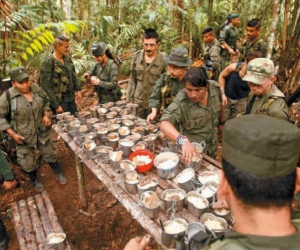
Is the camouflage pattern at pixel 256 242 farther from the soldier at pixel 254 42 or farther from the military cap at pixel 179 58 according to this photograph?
the soldier at pixel 254 42

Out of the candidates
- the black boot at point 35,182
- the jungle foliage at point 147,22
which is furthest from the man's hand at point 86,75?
the black boot at point 35,182

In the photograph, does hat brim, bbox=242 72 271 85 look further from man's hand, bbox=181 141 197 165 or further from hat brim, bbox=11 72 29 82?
hat brim, bbox=11 72 29 82

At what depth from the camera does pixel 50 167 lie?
527cm

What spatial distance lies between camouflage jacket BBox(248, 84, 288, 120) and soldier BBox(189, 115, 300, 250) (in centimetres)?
188

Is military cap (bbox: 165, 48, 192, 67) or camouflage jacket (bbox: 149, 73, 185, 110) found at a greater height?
military cap (bbox: 165, 48, 192, 67)

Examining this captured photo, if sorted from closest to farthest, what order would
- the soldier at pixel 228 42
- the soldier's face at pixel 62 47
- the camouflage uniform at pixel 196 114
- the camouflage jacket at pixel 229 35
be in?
the camouflage uniform at pixel 196 114, the soldier's face at pixel 62 47, the soldier at pixel 228 42, the camouflage jacket at pixel 229 35

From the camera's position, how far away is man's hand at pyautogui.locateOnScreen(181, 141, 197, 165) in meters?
2.72

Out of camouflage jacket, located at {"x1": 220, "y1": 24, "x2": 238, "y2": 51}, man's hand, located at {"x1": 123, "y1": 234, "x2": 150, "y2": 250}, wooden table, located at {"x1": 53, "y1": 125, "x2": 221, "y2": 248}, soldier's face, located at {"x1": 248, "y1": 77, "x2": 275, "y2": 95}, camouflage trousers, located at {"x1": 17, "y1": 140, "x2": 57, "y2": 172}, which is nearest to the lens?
man's hand, located at {"x1": 123, "y1": 234, "x2": 150, "y2": 250}

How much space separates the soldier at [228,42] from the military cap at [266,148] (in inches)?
263

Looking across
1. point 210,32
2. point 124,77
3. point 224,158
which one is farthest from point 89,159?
point 124,77

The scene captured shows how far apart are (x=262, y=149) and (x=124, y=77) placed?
352 inches

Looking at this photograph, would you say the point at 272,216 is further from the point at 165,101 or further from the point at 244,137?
the point at 165,101

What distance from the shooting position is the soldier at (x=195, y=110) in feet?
9.78

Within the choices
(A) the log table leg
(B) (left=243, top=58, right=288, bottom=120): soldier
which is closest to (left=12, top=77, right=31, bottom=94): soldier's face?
(A) the log table leg
